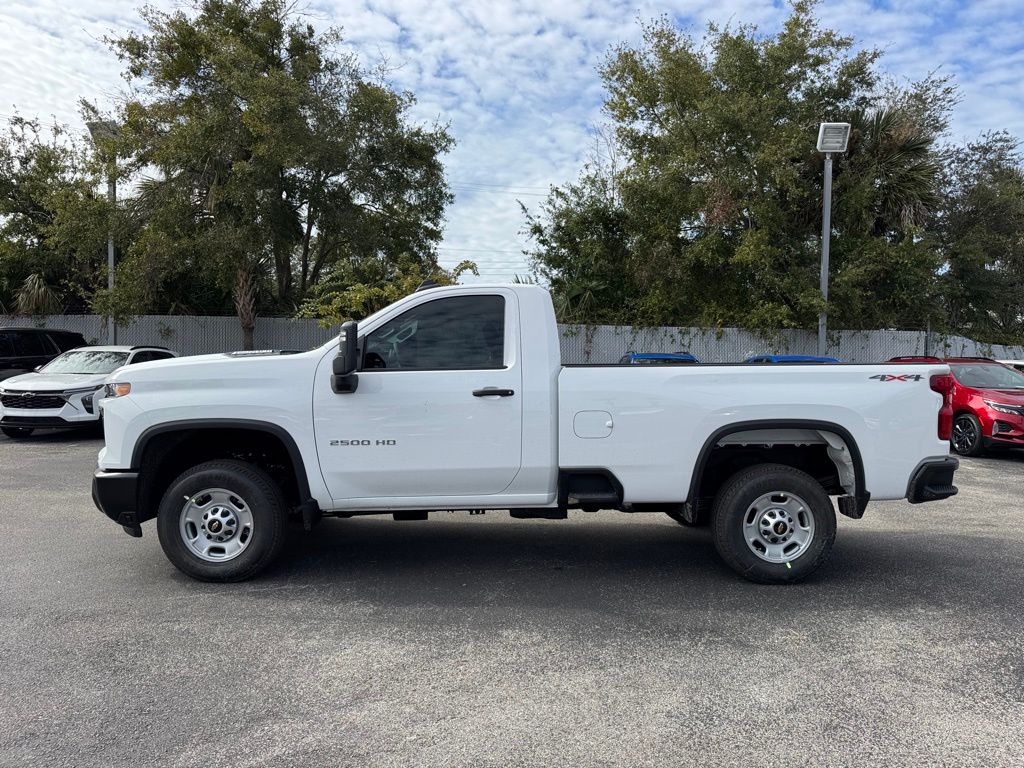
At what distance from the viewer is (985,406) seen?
1146cm

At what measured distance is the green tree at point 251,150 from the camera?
1697 centimetres

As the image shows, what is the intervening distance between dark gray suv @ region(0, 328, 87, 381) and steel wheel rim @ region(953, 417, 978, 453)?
56.5 ft

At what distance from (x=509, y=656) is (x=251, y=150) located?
51.9 ft

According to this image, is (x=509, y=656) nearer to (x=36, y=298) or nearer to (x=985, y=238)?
(x=36, y=298)

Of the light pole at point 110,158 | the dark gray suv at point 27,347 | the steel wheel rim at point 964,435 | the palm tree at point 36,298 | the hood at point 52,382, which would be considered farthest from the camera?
the palm tree at point 36,298

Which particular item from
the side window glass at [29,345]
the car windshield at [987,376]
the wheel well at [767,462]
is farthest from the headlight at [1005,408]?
the side window glass at [29,345]

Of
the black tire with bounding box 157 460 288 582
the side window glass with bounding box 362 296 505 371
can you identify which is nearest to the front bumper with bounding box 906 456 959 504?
the side window glass with bounding box 362 296 505 371

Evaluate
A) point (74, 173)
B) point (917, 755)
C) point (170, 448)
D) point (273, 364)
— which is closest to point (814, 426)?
point (917, 755)

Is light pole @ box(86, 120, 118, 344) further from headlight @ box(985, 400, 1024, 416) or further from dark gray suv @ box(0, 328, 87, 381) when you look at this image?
headlight @ box(985, 400, 1024, 416)

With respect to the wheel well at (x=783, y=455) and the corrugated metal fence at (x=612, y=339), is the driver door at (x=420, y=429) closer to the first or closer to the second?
the wheel well at (x=783, y=455)

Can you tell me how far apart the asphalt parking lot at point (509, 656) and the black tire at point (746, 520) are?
0.52 ft

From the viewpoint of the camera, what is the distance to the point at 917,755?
3.02 meters

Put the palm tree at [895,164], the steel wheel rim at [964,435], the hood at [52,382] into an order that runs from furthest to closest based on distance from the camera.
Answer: the palm tree at [895,164] → the hood at [52,382] → the steel wheel rim at [964,435]

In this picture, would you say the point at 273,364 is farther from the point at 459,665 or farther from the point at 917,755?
the point at 917,755
